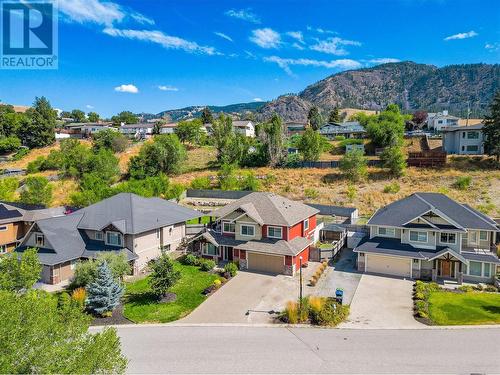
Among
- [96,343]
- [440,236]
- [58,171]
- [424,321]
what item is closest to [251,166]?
[58,171]

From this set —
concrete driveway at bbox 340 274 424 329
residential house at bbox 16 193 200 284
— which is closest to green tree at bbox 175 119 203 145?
residential house at bbox 16 193 200 284

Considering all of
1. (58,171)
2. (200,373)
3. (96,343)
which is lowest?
(200,373)

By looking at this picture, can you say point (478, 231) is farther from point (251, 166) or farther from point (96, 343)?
point (251, 166)

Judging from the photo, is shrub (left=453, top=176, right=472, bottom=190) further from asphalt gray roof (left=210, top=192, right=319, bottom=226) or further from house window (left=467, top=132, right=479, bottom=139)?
asphalt gray roof (left=210, top=192, right=319, bottom=226)

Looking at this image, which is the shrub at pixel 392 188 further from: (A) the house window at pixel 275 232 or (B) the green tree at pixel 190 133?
(B) the green tree at pixel 190 133

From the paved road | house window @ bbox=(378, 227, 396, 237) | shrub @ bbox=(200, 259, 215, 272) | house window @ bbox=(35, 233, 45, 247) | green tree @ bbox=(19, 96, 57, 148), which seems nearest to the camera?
the paved road
